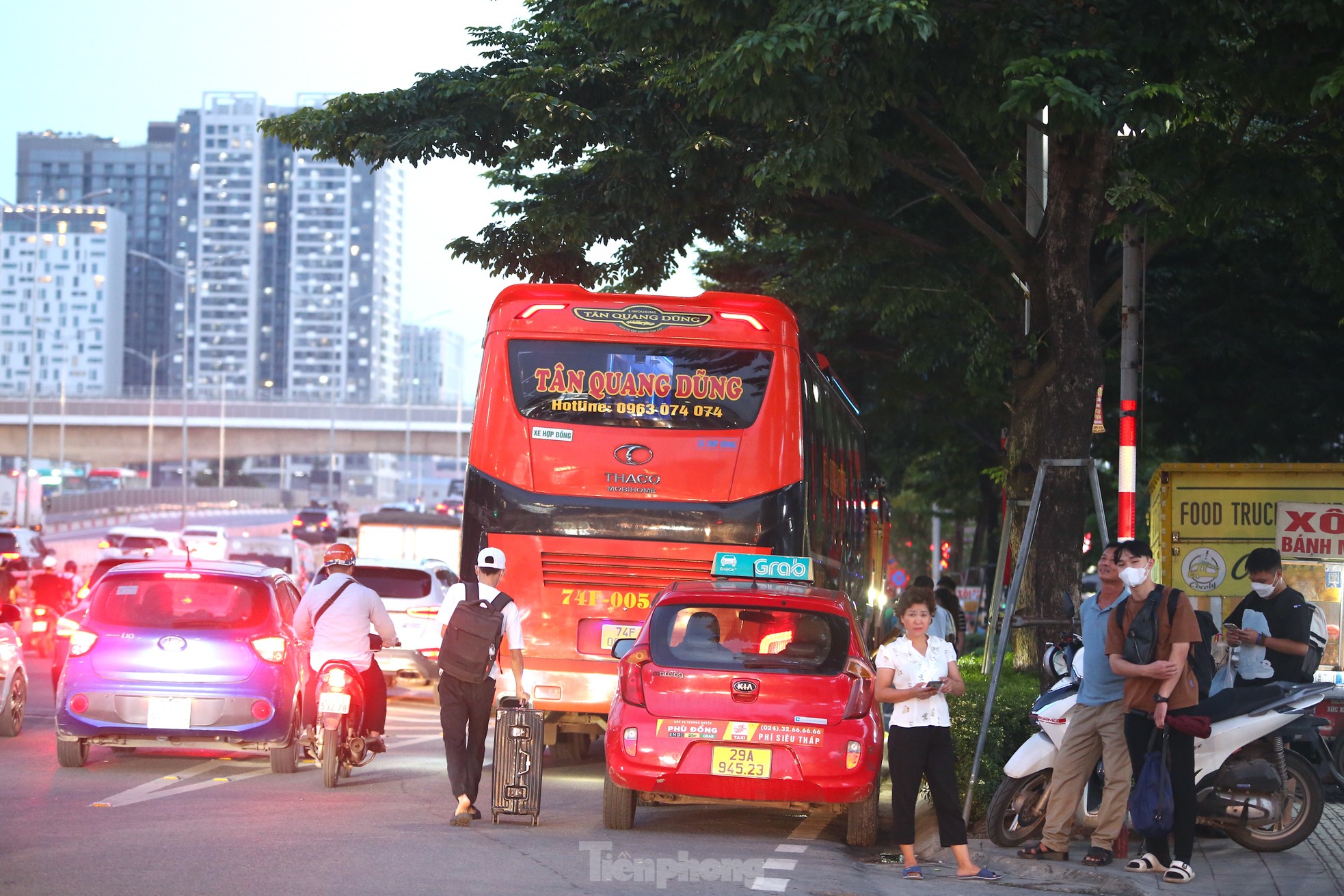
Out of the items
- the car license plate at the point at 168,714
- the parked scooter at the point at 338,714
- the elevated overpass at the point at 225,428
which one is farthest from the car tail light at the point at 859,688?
the elevated overpass at the point at 225,428

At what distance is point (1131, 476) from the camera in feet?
40.4

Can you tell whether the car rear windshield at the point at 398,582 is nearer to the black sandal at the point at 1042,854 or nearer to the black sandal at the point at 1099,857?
the black sandal at the point at 1042,854

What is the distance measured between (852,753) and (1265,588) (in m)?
3.61

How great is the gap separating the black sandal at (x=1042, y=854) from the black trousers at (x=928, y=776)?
790 mm

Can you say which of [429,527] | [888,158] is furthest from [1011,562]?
[429,527]

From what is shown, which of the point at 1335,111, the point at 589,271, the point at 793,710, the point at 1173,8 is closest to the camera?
the point at 793,710

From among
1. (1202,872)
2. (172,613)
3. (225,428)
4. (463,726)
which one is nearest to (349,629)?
(463,726)

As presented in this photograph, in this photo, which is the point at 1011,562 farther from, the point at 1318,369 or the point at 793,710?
the point at 793,710

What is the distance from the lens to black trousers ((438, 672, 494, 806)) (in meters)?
10.3

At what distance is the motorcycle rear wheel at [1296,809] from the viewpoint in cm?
988

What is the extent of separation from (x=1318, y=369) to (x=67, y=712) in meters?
20.4

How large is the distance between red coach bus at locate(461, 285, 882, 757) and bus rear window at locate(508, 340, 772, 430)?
0.04 feet

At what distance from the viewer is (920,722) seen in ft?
30.2

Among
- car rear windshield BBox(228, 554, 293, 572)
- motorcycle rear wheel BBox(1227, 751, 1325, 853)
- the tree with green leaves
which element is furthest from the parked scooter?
car rear windshield BBox(228, 554, 293, 572)
